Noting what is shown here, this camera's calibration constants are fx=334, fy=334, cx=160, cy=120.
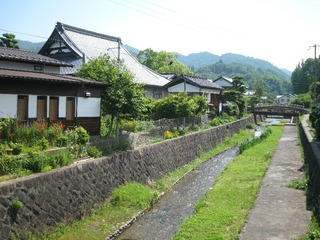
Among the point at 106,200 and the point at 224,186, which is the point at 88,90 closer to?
the point at 106,200

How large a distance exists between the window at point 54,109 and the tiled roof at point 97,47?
1269cm

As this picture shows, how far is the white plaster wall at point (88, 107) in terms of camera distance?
18281 mm

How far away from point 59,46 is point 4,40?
8760mm

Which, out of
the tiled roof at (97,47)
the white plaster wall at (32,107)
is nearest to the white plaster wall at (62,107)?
the white plaster wall at (32,107)

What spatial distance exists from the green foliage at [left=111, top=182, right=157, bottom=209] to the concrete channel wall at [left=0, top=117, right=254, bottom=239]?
1.13 ft

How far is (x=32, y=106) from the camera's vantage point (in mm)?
15867

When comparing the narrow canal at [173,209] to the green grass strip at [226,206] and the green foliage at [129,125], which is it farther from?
the green foliage at [129,125]

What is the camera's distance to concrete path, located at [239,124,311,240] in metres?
9.16

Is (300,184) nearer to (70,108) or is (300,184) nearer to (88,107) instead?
(88,107)

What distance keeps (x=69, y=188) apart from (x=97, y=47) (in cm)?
2614

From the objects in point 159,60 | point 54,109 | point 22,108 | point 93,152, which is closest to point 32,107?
point 22,108

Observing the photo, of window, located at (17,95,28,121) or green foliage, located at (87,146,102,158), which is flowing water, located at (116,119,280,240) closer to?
green foliage, located at (87,146,102,158)

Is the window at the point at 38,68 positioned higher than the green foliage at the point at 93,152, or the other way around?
the window at the point at 38,68

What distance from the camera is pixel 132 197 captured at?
13.9 metres
